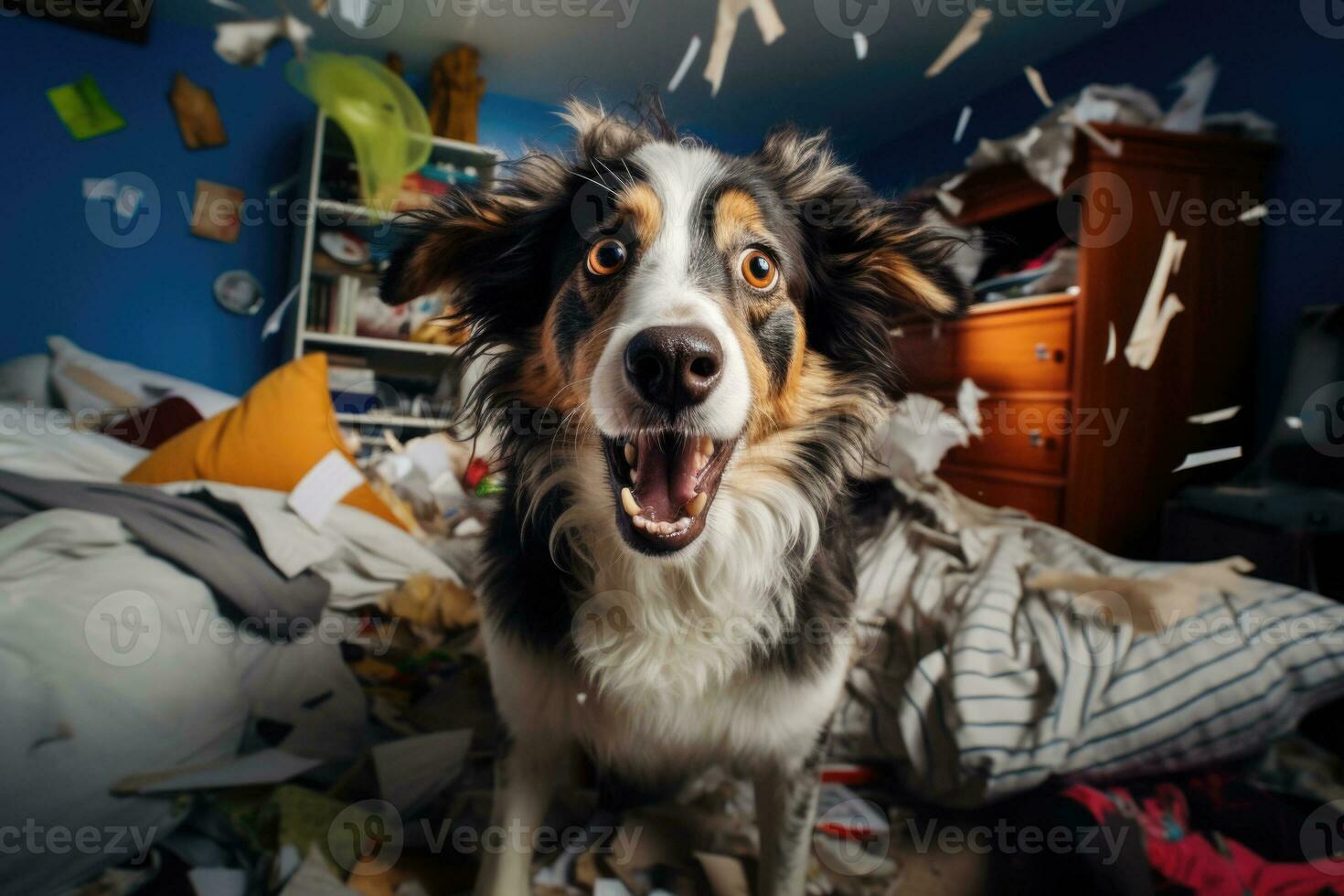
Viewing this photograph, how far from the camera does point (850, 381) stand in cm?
→ 112

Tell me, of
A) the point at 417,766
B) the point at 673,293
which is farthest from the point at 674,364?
the point at 417,766

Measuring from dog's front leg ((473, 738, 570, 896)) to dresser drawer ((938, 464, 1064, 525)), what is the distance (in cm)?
185

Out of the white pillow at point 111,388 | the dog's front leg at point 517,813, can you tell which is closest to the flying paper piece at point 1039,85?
the dog's front leg at point 517,813

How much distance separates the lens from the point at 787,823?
98cm

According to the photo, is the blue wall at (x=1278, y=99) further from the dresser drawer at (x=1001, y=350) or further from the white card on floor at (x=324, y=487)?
the white card on floor at (x=324, y=487)

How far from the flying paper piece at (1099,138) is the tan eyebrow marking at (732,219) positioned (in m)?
2.12

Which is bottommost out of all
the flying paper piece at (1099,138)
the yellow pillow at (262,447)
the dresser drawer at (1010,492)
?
the dresser drawer at (1010,492)

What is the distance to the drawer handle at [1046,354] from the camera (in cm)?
255

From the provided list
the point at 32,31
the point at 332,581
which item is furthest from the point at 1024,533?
the point at 32,31

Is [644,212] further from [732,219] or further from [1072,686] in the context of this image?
[1072,686]

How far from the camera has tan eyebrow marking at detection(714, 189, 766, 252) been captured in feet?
3.21

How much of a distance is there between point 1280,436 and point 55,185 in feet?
18.5

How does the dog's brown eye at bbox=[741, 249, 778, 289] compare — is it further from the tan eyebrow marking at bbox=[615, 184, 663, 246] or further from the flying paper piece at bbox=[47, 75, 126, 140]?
the flying paper piece at bbox=[47, 75, 126, 140]

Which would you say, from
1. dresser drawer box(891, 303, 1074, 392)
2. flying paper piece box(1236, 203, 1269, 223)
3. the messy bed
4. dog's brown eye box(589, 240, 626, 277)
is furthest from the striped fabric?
flying paper piece box(1236, 203, 1269, 223)
